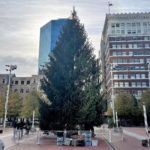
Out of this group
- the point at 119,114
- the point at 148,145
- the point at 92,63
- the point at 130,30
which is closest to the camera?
the point at 148,145

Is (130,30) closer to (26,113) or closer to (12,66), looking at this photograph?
(26,113)

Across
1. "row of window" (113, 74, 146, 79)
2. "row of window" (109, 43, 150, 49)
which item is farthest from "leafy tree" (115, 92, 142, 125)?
"row of window" (109, 43, 150, 49)

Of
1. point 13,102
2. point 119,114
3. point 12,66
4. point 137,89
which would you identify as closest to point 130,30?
point 137,89

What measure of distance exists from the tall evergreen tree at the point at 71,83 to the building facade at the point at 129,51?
6353 centimetres

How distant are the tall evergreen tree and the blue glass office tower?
14349 centimetres

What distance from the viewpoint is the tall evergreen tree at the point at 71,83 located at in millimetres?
26172

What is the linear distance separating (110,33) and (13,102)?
50.5 metres

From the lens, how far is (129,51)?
98500 mm

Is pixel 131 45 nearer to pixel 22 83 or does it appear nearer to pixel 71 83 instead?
pixel 22 83

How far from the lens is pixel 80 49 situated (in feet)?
97.4

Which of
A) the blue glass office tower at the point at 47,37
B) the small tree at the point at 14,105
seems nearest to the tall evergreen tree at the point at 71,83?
the small tree at the point at 14,105

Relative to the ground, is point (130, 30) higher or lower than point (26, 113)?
higher

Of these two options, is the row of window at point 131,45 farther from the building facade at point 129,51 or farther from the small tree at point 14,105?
the small tree at point 14,105

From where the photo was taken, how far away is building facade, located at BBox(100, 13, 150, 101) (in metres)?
94.6
